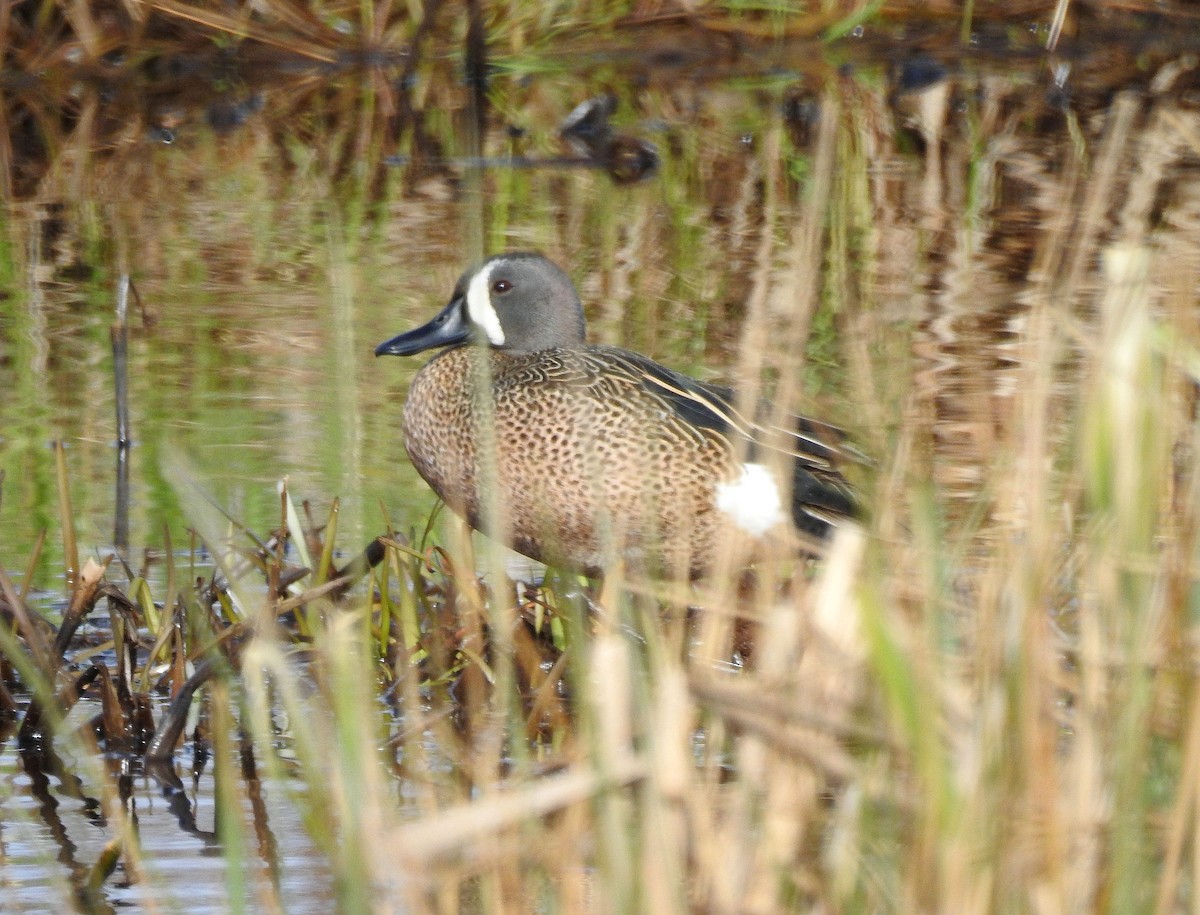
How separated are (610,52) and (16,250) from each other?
5124 mm

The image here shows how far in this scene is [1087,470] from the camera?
2.00 metres

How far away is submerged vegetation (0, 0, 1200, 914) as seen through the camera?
5.74 ft

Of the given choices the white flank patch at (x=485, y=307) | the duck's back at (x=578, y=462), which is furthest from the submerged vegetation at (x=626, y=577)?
the white flank patch at (x=485, y=307)

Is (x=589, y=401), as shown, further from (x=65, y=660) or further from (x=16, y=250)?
(x=16, y=250)

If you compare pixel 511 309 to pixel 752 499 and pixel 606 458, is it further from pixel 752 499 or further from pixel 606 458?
pixel 752 499

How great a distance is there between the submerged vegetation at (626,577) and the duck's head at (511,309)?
0.25m

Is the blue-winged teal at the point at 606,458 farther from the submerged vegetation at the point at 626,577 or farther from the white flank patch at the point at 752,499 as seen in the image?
the submerged vegetation at the point at 626,577

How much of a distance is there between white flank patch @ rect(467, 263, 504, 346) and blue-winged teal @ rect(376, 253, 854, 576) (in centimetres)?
14

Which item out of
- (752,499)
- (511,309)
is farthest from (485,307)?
(752,499)

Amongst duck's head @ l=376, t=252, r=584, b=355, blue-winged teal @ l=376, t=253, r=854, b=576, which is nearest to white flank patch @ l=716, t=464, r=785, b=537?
blue-winged teal @ l=376, t=253, r=854, b=576

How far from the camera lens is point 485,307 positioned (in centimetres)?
399

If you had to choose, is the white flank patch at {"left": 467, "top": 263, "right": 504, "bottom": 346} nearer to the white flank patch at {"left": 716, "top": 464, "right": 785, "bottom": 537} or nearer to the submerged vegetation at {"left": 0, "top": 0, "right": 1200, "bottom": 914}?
the submerged vegetation at {"left": 0, "top": 0, "right": 1200, "bottom": 914}

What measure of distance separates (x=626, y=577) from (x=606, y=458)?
1.86 ft

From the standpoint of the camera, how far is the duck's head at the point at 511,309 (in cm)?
398
